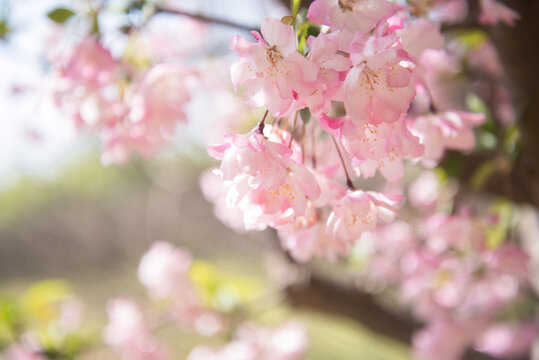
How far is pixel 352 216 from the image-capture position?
1.19ft

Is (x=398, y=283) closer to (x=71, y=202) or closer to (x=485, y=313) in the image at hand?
(x=485, y=313)

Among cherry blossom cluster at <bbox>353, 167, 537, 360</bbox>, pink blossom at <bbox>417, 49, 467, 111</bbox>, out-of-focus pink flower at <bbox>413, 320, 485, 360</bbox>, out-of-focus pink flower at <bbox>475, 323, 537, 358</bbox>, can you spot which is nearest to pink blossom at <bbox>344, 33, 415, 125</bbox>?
cherry blossom cluster at <bbox>353, 167, 537, 360</bbox>

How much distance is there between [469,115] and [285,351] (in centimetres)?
86

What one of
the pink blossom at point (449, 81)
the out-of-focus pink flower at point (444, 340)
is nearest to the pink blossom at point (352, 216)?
the pink blossom at point (449, 81)

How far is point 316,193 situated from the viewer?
0.33 meters

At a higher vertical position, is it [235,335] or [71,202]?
[235,335]

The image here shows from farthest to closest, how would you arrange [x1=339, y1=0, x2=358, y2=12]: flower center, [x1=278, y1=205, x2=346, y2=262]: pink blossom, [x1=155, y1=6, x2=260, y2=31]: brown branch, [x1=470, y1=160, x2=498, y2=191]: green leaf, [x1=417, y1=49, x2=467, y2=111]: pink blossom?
[x1=417, y1=49, x2=467, y2=111]: pink blossom → [x1=470, y1=160, x2=498, y2=191]: green leaf → [x1=155, y1=6, x2=260, y2=31]: brown branch → [x1=278, y1=205, x2=346, y2=262]: pink blossom → [x1=339, y1=0, x2=358, y2=12]: flower center

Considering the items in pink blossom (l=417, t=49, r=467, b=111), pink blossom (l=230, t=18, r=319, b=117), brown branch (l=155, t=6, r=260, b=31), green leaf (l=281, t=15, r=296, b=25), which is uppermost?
green leaf (l=281, t=15, r=296, b=25)

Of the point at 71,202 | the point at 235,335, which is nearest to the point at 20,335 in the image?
the point at 235,335

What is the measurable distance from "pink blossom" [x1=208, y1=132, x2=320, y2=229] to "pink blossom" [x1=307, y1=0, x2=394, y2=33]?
0.08 metres

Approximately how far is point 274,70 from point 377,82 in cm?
6

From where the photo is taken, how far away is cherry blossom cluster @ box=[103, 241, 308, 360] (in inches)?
46.7

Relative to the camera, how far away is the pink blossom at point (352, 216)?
1.17 feet

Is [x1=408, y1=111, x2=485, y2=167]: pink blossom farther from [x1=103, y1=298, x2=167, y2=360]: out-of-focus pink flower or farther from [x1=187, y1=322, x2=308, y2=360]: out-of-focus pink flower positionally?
[x1=103, y1=298, x2=167, y2=360]: out-of-focus pink flower
